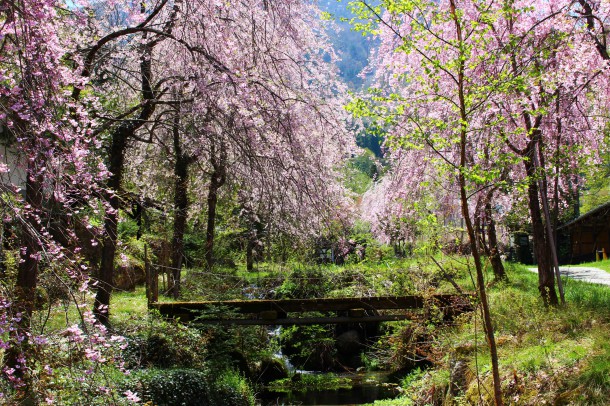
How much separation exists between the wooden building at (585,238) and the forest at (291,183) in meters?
12.4

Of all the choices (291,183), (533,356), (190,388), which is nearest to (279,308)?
(190,388)

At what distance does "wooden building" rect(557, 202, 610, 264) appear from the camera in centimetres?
2673

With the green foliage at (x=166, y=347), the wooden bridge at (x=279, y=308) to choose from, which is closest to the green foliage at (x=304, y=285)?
the wooden bridge at (x=279, y=308)

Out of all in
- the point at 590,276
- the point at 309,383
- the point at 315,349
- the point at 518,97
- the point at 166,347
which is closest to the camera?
the point at 518,97

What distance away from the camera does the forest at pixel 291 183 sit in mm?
4773

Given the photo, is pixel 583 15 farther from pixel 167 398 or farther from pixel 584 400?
pixel 167 398

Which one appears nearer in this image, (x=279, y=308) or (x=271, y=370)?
(x=279, y=308)

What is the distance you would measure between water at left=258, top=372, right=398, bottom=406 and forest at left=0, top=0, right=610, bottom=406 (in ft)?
0.26

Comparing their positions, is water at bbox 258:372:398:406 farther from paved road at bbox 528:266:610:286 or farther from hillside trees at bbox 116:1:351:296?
hillside trees at bbox 116:1:351:296

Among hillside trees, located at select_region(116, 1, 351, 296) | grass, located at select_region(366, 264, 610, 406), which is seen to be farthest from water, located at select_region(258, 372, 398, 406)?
hillside trees, located at select_region(116, 1, 351, 296)

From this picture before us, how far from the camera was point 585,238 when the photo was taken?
31672 mm

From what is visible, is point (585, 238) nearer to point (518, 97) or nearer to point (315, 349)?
point (315, 349)

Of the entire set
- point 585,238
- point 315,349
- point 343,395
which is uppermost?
point 585,238

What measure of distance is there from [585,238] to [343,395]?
24372 millimetres
